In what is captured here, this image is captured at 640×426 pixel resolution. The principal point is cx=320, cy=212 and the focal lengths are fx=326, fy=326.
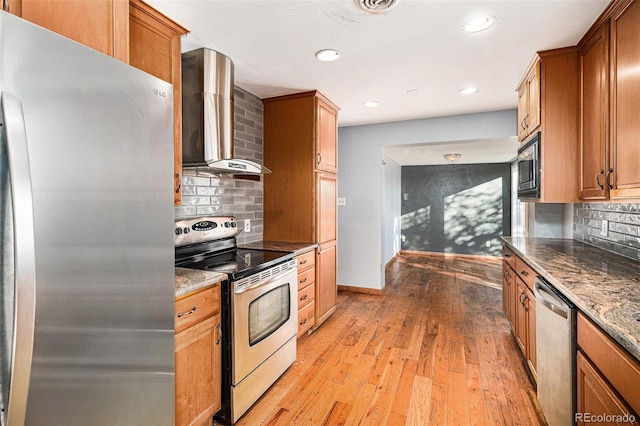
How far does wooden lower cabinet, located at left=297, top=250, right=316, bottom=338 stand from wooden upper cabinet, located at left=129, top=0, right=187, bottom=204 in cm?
129

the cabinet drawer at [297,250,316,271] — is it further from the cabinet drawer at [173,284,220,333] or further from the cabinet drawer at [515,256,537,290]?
the cabinet drawer at [515,256,537,290]

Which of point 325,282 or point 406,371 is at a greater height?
point 325,282

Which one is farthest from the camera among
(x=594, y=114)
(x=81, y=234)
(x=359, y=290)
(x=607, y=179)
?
(x=359, y=290)

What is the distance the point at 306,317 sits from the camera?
2.94 meters

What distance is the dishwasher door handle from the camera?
1501 mm

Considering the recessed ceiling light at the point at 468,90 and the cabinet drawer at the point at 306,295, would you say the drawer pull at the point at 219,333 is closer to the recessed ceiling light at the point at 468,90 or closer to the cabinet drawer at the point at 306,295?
the cabinet drawer at the point at 306,295

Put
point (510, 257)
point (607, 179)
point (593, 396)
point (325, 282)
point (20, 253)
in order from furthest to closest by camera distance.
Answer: point (325, 282), point (510, 257), point (607, 179), point (593, 396), point (20, 253)

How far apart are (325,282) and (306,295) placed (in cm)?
45

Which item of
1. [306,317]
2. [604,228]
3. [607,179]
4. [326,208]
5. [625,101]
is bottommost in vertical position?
[306,317]

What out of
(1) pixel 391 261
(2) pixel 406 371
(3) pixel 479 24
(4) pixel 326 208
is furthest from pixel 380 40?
(1) pixel 391 261

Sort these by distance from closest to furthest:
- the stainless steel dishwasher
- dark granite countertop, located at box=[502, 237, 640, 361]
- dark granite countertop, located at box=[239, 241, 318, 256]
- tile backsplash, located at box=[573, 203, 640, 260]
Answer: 1. dark granite countertop, located at box=[502, 237, 640, 361]
2. the stainless steel dishwasher
3. tile backsplash, located at box=[573, 203, 640, 260]
4. dark granite countertop, located at box=[239, 241, 318, 256]

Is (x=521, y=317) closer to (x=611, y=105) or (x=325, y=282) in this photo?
(x=611, y=105)

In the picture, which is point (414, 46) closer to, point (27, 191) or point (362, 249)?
point (27, 191)

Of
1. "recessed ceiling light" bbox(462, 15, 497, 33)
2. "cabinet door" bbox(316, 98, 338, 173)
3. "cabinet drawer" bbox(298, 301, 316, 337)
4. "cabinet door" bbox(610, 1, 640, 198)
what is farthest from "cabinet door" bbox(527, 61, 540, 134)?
"cabinet drawer" bbox(298, 301, 316, 337)
